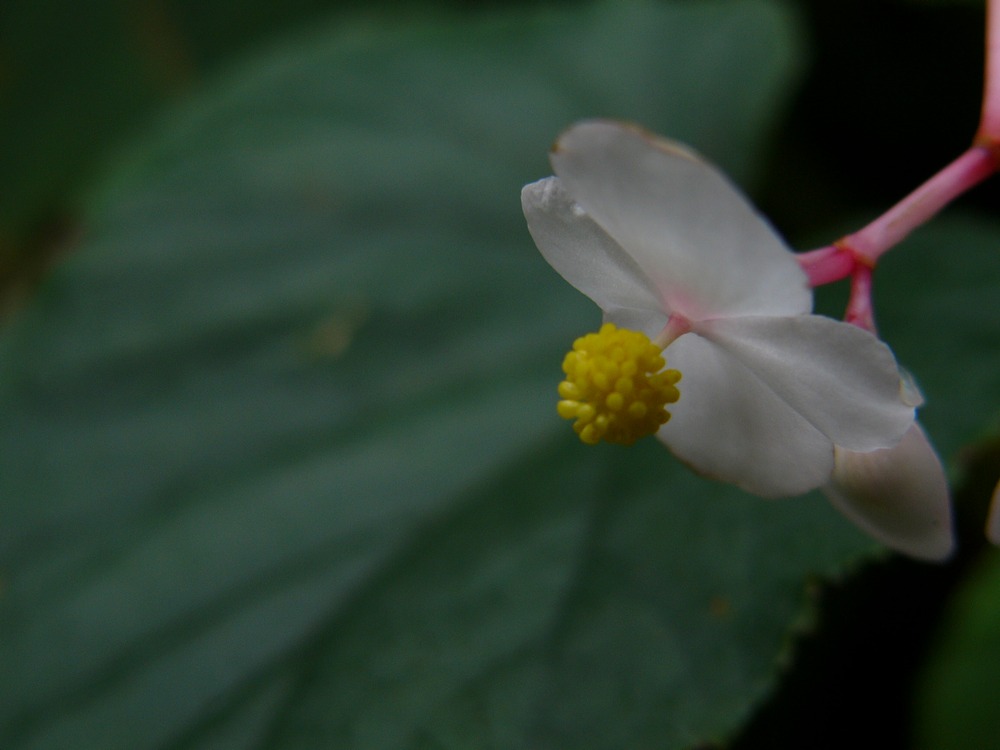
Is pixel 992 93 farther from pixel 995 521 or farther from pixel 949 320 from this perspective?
pixel 949 320

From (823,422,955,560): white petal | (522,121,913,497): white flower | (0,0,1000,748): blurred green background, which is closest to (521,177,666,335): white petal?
(522,121,913,497): white flower

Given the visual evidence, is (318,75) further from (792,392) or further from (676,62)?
(792,392)

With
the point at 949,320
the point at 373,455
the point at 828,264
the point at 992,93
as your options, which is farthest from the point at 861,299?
the point at 373,455

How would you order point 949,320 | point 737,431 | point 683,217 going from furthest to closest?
point 949,320 → point 737,431 → point 683,217

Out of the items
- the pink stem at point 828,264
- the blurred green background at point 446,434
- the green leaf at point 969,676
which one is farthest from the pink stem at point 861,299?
the green leaf at point 969,676

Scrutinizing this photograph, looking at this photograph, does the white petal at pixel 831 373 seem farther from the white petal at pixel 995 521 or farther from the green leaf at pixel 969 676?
the green leaf at pixel 969 676

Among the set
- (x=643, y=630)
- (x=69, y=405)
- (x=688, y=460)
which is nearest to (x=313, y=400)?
(x=69, y=405)
